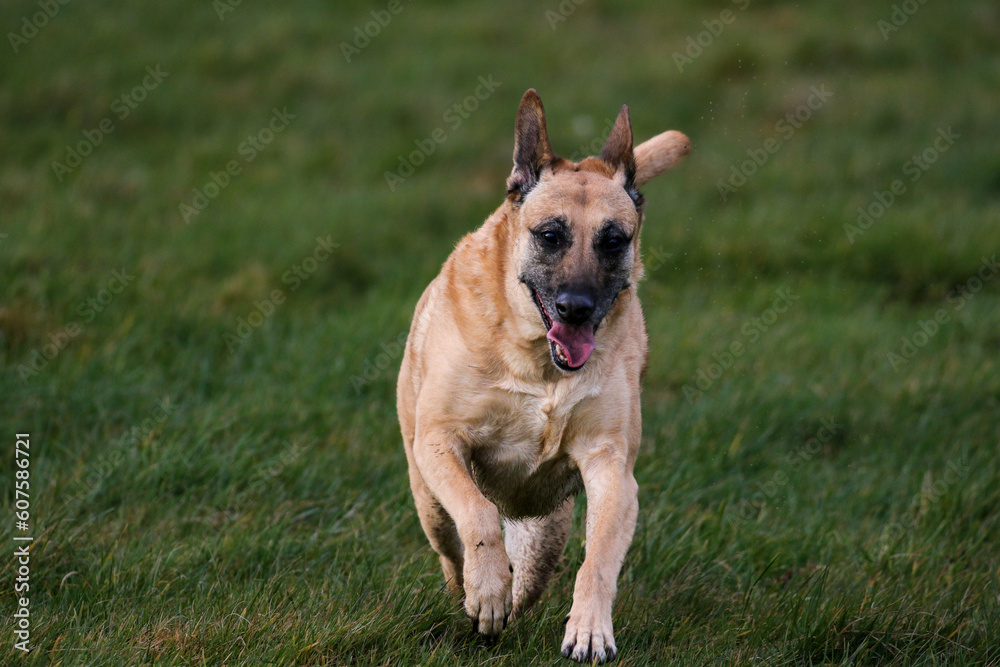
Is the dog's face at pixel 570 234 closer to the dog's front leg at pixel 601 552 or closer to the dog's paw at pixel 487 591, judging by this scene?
the dog's front leg at pixel 601 552

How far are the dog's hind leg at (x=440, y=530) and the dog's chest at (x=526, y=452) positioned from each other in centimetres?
23

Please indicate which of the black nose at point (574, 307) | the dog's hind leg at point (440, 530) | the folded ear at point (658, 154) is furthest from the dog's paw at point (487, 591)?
A: the folded ear at point (658, 154)

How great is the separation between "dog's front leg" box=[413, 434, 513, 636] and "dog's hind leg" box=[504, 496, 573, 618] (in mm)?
644

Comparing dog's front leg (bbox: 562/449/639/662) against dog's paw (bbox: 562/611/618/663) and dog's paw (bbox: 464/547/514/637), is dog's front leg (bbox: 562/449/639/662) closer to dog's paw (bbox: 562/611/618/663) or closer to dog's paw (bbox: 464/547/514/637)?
dog's paw (bbox: 562/611/618/663)

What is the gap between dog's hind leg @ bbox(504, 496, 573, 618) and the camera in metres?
4.77

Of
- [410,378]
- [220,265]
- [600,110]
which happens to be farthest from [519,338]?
[600,110]

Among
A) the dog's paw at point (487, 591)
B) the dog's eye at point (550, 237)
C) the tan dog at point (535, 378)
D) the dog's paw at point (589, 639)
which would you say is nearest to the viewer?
the dog's paw at point (589, 639)

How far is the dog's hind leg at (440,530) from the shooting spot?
4.68 m

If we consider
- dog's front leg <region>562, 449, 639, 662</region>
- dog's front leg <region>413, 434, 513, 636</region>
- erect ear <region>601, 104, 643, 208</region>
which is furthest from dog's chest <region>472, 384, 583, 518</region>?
erect ear <region>601, 104, 643, 208</region>

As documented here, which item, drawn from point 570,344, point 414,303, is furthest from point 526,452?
point 414,303

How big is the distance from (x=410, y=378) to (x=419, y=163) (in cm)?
675

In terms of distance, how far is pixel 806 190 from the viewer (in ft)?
35.8

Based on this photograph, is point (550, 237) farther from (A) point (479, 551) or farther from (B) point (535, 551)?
(B) point (535, 551)

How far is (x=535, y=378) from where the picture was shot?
4391 millimetres
